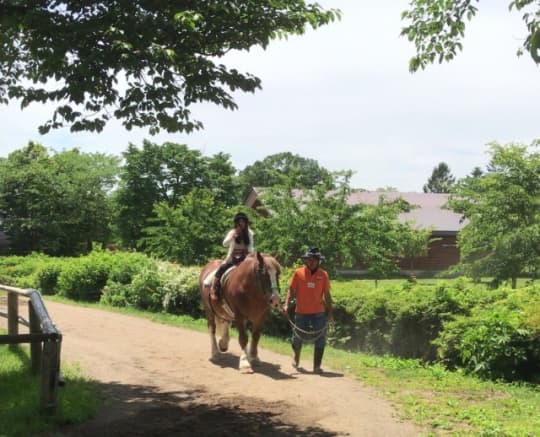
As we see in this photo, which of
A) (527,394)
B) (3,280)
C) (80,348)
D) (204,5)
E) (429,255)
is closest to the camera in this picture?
(204,5)

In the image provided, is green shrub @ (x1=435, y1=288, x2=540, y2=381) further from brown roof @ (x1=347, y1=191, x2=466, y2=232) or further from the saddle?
brown roof @ (x1=347, y1=191, x2=466, y2=232)

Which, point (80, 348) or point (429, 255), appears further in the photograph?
point (429, 255)

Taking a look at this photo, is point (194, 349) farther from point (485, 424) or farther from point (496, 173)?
point (496, 173)

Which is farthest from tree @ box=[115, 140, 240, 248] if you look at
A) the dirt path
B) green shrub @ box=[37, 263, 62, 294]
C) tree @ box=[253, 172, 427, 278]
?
the dirt path

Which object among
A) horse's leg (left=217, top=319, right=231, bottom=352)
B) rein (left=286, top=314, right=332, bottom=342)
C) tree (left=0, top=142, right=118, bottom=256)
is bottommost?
horse's leg (left=217, top=319, right=231, bottom=352)

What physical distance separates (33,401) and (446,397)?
510 centimetres

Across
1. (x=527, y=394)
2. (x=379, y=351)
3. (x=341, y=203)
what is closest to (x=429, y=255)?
(x=341, y=203)

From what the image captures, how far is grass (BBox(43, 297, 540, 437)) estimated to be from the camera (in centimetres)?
658

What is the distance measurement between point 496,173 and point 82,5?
56.9ft

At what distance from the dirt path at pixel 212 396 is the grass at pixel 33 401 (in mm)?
179

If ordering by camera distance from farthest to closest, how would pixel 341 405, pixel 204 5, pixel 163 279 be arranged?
1. pixel 163 279
2. pixel 341 405
3. pixel 204 5

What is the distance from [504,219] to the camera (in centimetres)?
1992

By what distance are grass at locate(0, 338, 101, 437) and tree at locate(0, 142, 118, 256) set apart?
31135 millimetres

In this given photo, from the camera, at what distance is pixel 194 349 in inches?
457
